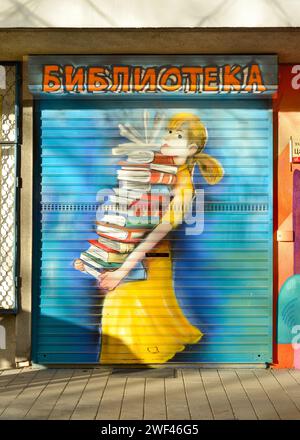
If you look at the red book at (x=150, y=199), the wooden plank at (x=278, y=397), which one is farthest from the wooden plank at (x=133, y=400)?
the red book at (x=150, y=199)

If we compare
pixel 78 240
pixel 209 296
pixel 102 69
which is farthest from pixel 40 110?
pixel 209 296

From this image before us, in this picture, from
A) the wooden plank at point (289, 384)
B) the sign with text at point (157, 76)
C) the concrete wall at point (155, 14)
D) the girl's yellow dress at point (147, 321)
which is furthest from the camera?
the girl's yellow dress at point (147, 321)

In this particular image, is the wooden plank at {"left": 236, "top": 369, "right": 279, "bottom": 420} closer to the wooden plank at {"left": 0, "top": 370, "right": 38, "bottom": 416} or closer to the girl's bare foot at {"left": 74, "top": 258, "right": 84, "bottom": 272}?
the girl's bare foot at {"left": 74, "top": 258, "right": 84, "bottom": 272}

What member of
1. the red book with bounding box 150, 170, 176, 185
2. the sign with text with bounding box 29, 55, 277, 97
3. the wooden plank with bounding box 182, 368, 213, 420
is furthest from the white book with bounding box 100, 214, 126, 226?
the wooden plank with bounding box 182, 368, 213, 420

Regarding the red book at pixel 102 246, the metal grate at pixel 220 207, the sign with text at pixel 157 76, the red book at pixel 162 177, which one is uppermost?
the sign with text at pixel 157 76

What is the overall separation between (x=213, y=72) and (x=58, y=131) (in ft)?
6.74

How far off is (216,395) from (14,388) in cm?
225

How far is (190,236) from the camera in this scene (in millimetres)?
9984

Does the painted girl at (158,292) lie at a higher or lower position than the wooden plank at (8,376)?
higher

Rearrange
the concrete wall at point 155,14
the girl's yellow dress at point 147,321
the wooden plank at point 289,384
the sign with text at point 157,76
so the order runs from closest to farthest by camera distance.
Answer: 1. the wooden plank at point 289,384
2. the concrete wall at point 155,14
3. the sign with text at point 157,76
4. the girl's yellow dress at point 147,321

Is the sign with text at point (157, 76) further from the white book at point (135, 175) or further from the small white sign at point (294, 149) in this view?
the white book at point (135, 175)

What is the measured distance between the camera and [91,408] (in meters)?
8.05

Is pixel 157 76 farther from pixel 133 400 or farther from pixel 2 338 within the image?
pixel 133 400

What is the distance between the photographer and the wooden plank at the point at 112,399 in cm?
777
